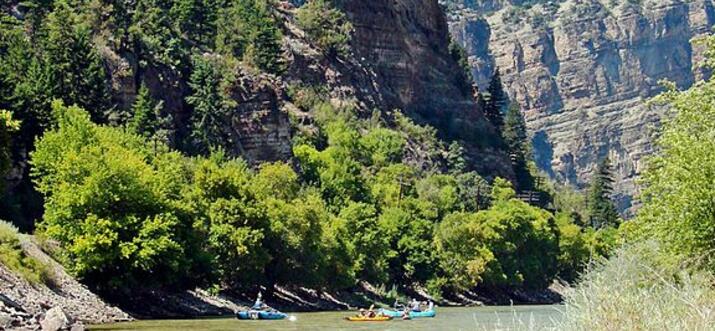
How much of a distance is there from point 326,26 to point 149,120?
65054mm

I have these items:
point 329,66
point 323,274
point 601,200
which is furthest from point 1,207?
point 601,200

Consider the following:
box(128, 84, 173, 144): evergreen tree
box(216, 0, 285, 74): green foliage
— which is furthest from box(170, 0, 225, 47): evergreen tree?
box(128, 84, 173, 144): evergreen tree

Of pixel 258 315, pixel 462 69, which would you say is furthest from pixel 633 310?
pixel 462 69

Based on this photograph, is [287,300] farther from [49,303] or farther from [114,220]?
[49,303]

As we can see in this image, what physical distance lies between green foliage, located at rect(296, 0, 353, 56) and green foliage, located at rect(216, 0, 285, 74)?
11.1 metres

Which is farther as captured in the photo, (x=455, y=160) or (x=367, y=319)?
(x=455, y=160)

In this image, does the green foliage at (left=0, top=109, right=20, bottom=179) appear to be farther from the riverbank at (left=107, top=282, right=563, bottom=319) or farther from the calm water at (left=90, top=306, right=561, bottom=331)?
the riverbank at (left=107, top=282, right=563, bottom=319)

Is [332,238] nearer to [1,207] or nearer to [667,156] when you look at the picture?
[1,207]

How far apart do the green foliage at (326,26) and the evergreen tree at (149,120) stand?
181ft

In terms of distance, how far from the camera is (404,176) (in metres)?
140

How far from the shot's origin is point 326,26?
160125 mm

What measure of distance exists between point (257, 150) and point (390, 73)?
2216 inches

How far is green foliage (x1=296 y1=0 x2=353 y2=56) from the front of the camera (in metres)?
158

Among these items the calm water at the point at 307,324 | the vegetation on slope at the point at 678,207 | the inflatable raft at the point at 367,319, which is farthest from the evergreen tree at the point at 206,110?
the vegetation on slope at the point at 678,207
